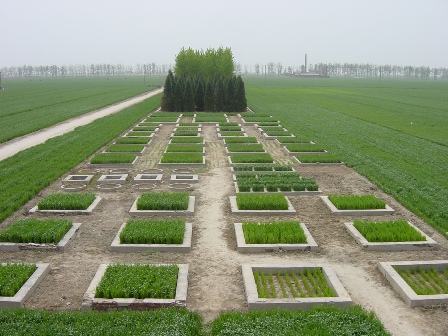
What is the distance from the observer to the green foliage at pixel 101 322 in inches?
250

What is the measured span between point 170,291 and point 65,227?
438 centimetres

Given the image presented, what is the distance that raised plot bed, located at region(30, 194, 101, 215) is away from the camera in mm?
12242

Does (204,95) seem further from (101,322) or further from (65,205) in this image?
(101,322)

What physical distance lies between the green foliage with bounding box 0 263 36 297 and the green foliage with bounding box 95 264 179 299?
1.53 m

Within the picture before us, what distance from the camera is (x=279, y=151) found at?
21891 mm

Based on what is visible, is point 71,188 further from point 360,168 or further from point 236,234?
point 360,168

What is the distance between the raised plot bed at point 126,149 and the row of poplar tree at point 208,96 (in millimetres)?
19100

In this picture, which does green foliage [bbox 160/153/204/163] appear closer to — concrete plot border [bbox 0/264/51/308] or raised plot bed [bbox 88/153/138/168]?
raised plot bed [bbox 88/153/138/168]

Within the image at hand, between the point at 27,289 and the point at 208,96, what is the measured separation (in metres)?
34.8

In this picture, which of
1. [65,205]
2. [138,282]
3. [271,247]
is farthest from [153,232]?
[65,205]

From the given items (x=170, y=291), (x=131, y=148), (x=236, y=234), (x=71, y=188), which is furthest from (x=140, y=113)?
(x=170, y=291)

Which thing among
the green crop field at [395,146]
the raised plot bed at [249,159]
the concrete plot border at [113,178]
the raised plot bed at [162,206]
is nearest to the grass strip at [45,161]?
the concrete plot border at [113,178]

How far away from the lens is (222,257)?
958 centimetres

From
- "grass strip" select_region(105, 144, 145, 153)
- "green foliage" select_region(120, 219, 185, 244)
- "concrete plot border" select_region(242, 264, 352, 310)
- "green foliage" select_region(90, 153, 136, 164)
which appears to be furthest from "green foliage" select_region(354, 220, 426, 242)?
"grass strip" select_region(105, 144, 145, 153)
